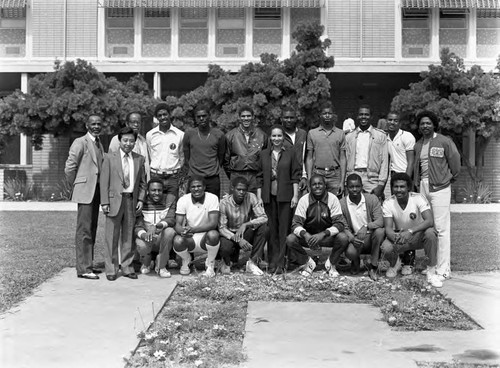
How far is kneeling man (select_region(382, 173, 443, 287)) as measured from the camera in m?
8.02

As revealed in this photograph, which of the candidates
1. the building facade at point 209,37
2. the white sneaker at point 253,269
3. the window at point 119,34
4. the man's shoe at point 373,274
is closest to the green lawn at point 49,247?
the man's shoe at point 373,274

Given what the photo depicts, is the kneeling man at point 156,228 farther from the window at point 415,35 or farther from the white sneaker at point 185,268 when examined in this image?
the window at point 415,35

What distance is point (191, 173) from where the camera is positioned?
29.1 ft

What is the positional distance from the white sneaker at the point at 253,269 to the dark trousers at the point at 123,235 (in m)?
1.41

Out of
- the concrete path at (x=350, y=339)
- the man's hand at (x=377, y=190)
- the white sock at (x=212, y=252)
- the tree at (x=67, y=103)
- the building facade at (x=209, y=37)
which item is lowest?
the concrete path at (x=350, y=339)

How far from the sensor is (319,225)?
322 inches

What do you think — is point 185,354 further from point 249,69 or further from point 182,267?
point 249,69

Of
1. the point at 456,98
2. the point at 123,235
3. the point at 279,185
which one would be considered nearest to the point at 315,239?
the point at 279,185

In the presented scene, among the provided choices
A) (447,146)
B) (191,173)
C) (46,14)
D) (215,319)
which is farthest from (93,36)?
(215,319)

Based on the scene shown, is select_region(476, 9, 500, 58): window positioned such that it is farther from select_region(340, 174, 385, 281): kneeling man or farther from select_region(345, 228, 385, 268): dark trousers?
select_region(345, 228, 385, 268): dark trousers

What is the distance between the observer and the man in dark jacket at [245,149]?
339 inches

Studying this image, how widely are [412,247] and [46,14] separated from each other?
1667 centimetres

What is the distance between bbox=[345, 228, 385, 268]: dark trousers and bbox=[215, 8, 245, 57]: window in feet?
46.7

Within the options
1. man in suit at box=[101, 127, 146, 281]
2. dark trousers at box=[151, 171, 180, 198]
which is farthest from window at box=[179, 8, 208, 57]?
man in suit at box=[101, 127, 146, 281]
